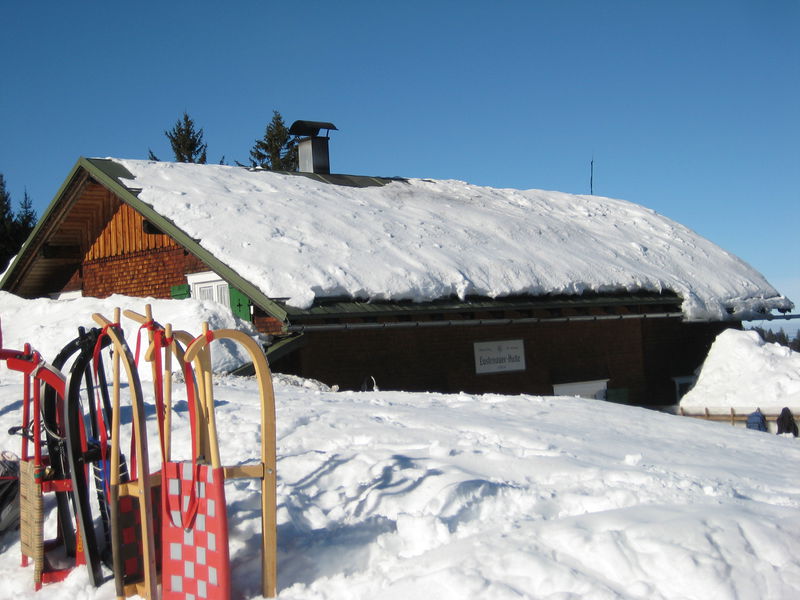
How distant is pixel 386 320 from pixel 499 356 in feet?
9.31

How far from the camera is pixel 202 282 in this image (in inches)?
563

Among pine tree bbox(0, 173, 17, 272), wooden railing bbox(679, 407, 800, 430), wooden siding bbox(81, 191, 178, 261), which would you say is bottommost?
wooden railing bbox(679, 407, 800, 430)

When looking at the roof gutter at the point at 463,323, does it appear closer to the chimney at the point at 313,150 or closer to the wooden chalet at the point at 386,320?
the wooden chalet at the point at 386,320

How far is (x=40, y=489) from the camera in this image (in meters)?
5.36

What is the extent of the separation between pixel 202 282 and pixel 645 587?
11.1m

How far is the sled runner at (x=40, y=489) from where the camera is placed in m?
5.26

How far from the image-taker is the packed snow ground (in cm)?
430

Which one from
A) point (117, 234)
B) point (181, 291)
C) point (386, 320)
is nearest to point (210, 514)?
point (386, 320)

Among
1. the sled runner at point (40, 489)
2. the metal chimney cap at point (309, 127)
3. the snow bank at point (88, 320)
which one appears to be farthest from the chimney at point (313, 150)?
the sled runner at point (40, 489)

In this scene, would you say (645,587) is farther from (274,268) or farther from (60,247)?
(60,247)

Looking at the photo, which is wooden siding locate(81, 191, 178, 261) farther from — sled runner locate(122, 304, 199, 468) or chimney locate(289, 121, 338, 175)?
sled runner locate(122, 304, 199, 468)

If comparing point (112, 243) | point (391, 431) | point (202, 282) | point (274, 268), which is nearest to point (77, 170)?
point (112, 243)

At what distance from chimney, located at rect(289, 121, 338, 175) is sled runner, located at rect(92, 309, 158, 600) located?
51.1 feet

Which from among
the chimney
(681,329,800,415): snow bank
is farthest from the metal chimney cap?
(681,329,800,415): snow bank
